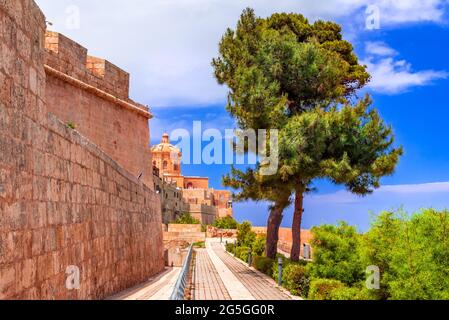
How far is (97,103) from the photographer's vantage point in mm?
19406

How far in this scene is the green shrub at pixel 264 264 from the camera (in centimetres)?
1914

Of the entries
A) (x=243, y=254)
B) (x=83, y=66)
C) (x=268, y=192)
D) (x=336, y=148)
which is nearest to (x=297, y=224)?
(x=268, y=192)

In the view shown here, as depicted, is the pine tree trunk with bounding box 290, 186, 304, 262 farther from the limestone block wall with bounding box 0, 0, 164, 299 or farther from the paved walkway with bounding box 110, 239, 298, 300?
the limestone block wall with bounding box 0, 0, 164, 299

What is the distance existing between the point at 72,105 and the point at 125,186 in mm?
A: 6140

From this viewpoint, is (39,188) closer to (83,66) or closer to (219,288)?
(219,288)

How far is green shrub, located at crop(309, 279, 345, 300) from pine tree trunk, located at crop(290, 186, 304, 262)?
227 inches

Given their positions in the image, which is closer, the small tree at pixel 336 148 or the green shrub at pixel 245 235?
the small tree at pixel 336 148

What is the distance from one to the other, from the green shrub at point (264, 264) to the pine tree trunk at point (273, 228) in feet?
2.44

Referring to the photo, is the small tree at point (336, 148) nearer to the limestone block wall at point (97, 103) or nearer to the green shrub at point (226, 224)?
the limestone block wall at point (97, 103)

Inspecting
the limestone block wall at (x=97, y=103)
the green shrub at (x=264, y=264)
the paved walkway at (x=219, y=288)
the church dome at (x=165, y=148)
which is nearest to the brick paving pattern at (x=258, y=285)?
the paved walkway at (x=219, y=288)

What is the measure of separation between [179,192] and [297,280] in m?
57.1

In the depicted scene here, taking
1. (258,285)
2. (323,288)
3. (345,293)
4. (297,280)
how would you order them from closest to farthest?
1. (345,293)
2. (323,288)
3. (297,280)
4. (258,285)
